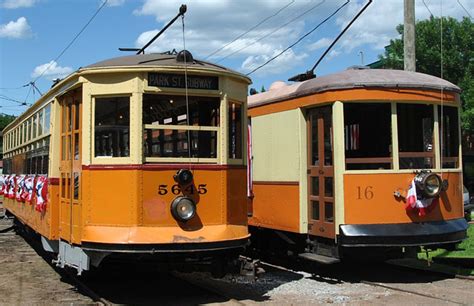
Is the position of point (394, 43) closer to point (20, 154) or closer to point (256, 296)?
point (20, 154)

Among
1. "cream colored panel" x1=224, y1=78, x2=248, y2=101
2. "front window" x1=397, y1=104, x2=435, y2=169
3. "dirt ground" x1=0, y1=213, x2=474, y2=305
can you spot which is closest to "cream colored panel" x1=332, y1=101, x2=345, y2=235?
"front window" x1=397, y1=104, x2=435, y2=169

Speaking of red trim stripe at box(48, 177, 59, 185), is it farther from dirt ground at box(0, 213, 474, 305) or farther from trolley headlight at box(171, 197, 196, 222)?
trolley headlight at box(171, 197, 196, 222)

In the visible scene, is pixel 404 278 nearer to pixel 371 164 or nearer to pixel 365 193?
pixel 365 193

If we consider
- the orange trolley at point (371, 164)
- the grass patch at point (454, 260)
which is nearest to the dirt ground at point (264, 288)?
the orange trolley at point (371, 164)

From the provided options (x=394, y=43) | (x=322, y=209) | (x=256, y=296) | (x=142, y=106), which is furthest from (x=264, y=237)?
(x=394, y=43)

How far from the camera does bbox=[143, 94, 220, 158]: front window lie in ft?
23.0

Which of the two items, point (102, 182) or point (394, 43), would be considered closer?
point (102, 182)

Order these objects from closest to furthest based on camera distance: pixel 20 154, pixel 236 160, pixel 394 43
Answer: pixel 236 160, pixel 20 154, pixel 394 43

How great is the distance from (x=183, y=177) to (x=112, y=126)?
1079 mm

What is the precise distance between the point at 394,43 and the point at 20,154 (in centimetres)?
2134

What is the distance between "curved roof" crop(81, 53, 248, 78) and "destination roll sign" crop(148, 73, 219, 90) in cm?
13

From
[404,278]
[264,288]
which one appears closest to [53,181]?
[264,288]

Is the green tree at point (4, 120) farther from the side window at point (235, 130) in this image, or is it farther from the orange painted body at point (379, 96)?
the side window at point (235, 130)

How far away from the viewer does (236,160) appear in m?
7.55
